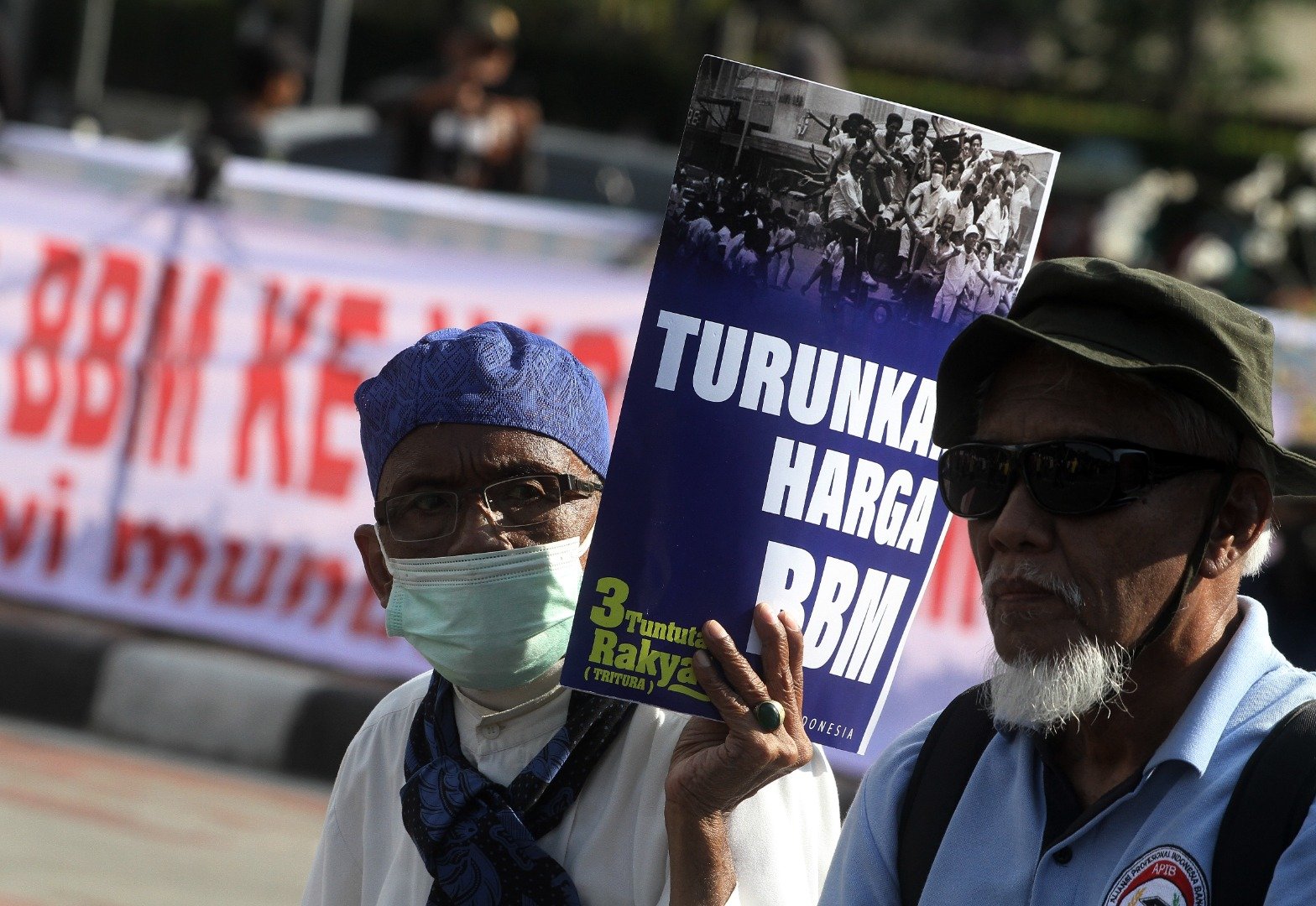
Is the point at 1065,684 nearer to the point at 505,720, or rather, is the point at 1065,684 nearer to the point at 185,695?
the point at 505,720

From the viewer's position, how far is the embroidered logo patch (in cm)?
179

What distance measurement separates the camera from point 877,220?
2029 mm

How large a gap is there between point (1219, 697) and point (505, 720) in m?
0.93

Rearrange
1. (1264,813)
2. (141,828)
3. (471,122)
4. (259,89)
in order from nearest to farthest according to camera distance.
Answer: (1264,813)
(141,828)
(471,122)
(259,89)

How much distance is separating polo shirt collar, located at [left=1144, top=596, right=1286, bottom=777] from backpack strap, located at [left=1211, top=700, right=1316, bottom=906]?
0.05m

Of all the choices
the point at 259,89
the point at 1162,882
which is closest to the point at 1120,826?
the point at 1162,882

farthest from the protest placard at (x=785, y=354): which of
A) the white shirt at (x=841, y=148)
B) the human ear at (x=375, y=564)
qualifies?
the human ear at (x=375, y=564)

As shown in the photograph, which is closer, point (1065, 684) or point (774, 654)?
point (1065, 684)

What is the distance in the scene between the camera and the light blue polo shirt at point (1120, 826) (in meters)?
1.82

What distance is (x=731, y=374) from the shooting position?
2016 mm

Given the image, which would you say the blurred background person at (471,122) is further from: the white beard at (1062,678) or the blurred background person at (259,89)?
the white beard at (1062,678)

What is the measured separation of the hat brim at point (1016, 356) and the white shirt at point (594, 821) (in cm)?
52

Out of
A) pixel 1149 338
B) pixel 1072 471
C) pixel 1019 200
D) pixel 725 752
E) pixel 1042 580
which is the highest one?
pixel 1019 200

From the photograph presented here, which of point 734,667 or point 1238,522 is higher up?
point 1238,522
